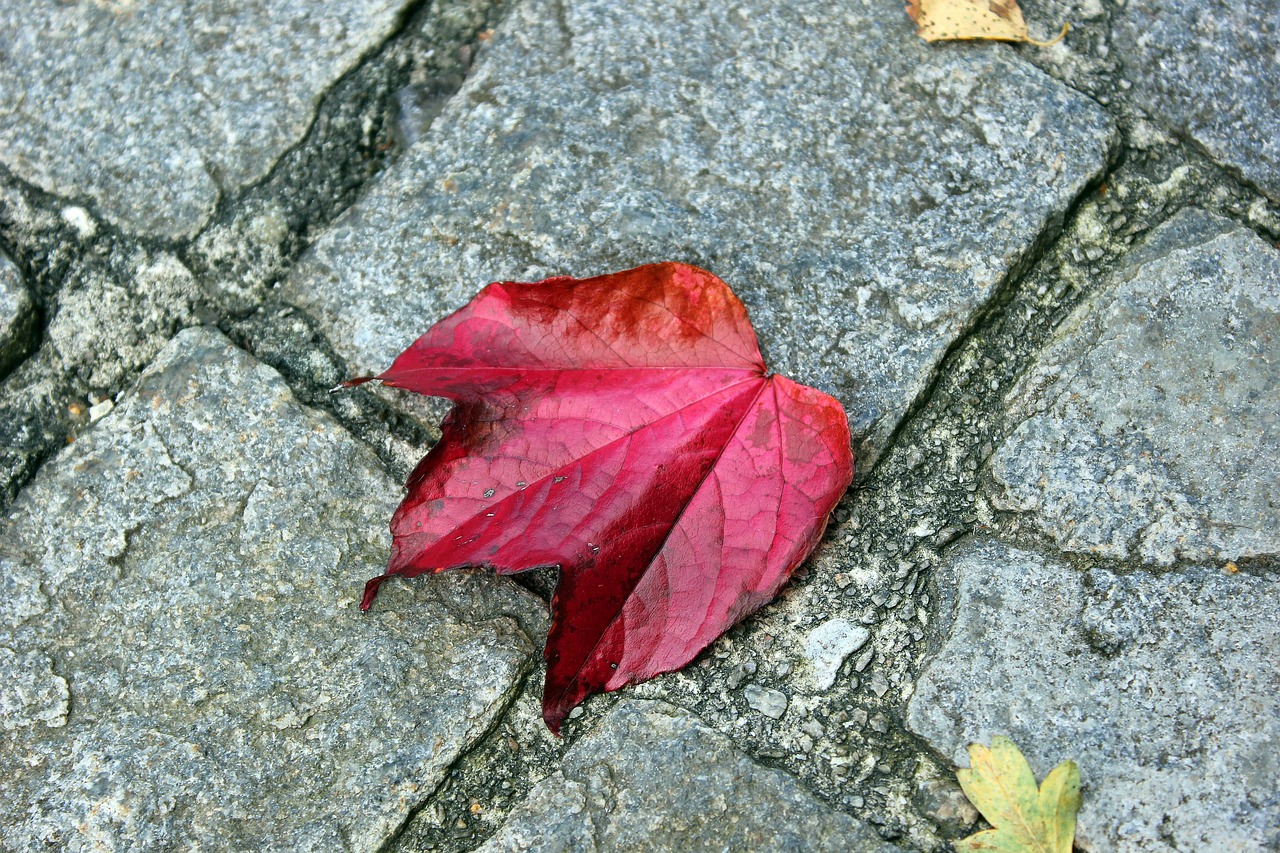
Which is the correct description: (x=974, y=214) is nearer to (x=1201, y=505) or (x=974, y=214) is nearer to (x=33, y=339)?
(x=1201, y=505)

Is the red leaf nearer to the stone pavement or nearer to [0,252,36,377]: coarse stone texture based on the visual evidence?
the stone pavement

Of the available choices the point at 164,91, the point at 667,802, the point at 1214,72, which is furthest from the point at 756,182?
the point at 164,91

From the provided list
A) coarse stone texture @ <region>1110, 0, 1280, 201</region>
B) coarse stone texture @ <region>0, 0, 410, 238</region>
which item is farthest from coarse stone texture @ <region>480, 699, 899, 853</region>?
coarse stone texture @ <region>1110, 0, 1280, 201</region>

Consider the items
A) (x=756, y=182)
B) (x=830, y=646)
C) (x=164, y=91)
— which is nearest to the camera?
(x=830, y=646)

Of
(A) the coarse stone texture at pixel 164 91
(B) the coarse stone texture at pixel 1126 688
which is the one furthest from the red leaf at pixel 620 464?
(A) the coarse stone texture at pixel 164 91

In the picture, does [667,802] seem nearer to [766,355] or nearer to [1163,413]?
[766,355]

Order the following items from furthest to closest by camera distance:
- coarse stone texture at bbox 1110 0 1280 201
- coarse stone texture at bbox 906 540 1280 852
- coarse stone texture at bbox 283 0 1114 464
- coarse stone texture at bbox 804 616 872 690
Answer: coarse stone texture at bbox 1110 0 1280 201 < coarse stone texture at bbox 283 0 1114 464 < coarse stone texture at bbox 804 616 872 690 < coarse stone texture at bbox 906 540 1280 852

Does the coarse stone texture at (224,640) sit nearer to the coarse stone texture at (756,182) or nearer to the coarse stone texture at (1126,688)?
the coarse stone texture at (756,182)
